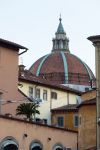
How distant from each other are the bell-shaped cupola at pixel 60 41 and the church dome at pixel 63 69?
9.55 meters

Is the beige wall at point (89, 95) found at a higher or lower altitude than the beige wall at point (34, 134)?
higher

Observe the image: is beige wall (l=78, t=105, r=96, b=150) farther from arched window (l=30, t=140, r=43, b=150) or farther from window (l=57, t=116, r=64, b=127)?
window (l=57, t=116, r=64, b=127)

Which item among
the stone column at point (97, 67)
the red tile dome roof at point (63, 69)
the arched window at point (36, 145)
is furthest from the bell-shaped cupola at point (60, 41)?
the stone column at point (97, 67)

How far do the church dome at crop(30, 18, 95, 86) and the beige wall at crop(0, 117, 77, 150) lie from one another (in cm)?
5824

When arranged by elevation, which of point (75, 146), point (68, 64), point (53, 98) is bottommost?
point (75, 146)

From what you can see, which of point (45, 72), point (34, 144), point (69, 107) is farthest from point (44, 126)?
point (45, 72)

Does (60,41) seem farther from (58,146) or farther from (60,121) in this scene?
(58,146)

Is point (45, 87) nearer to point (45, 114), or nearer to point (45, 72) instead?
point (45, 114)

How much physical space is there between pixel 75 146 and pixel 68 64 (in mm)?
66871

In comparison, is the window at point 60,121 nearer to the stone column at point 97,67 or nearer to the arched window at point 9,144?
the arched window at point 9,144

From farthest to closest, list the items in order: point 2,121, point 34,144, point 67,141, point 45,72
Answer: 1. point 45,72
2. point 67,141
3. point 34,144
4. point 2,121

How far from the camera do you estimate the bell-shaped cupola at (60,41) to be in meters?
156

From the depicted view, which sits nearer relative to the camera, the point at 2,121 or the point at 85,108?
the point at 2,121

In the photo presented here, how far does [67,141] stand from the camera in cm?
7031
